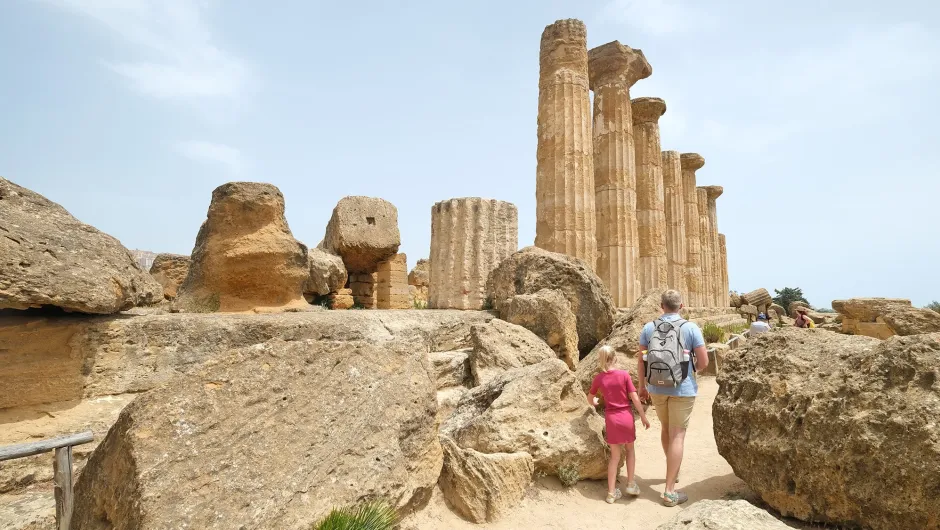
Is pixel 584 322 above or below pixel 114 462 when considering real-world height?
above

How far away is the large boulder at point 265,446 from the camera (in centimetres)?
208

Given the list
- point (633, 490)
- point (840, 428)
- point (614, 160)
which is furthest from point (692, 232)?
point (840, 428)

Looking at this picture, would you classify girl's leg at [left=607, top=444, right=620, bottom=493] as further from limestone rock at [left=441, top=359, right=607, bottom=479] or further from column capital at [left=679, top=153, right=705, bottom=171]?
column capital at [left=679, top=153, right=705, bottom=171]

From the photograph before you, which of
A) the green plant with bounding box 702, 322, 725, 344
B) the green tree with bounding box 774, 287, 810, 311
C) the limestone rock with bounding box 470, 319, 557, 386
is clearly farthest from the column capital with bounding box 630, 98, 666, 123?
the green tree with bounding box 774, 287, 810, 311

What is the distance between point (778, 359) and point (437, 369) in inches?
104

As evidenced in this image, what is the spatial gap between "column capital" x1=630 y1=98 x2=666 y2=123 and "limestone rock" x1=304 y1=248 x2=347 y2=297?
1031 centimetres

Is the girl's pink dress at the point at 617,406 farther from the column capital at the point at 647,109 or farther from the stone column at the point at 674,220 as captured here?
the stone column at the point at 674,220

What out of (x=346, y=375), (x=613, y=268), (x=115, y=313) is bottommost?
(x=346, y=375)

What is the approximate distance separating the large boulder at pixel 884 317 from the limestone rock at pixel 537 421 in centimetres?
971

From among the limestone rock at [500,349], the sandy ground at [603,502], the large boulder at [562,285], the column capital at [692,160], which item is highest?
the column capital at [692,160]

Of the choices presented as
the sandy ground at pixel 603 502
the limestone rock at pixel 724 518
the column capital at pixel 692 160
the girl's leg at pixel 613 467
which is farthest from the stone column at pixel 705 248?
the limestone rock at pixel 724 518

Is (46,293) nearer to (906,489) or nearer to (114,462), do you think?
(114,462)

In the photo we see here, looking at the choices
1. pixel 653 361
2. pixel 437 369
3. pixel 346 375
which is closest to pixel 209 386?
pixel 346 375

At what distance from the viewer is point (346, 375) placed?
279 cm
